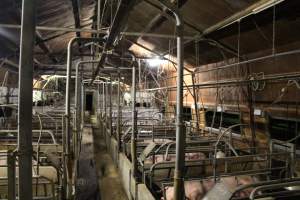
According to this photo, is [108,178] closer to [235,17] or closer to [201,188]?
[201,188]

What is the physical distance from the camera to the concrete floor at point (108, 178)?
475 centimetres

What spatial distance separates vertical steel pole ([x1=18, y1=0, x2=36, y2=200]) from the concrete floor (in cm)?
361

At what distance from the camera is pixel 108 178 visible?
18.5ft

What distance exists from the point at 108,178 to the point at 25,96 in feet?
15.4

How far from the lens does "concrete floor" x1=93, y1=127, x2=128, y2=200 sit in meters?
4.75

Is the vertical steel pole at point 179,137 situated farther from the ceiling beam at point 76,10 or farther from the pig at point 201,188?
the ceiling beam at point 76,10

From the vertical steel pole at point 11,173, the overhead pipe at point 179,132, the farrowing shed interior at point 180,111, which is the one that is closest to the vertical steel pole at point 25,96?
the farrowing shed interior at point 180,111

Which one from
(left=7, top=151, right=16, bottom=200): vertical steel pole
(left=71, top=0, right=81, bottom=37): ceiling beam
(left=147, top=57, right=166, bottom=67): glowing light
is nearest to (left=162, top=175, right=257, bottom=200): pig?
(left=7, top=151, right=16, bottom=200): vertical steel pole

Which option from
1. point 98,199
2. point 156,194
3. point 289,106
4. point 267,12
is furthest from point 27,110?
point 289,106

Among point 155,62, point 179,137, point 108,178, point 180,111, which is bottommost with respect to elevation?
point 108,178

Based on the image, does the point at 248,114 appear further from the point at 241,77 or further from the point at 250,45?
the point at 250,45

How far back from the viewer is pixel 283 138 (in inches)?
206

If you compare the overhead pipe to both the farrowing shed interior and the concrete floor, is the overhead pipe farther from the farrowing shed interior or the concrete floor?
the concrete floor

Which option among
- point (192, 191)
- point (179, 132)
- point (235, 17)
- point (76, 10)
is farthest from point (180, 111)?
point (76, 10)
